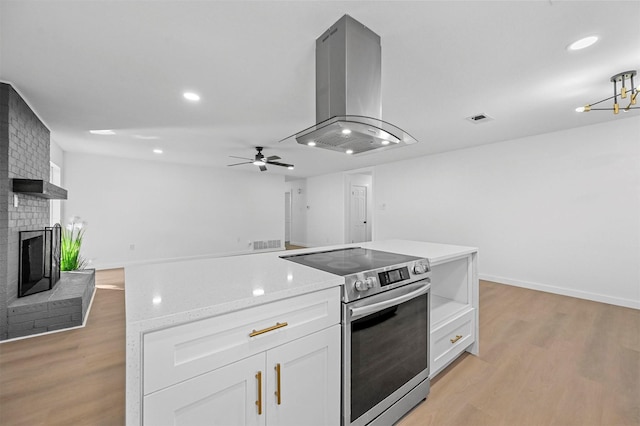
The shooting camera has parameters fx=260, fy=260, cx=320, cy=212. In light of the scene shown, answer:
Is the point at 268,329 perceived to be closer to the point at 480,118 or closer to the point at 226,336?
the point at 226,336

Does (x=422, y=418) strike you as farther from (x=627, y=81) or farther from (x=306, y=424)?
(x=627, y=81)

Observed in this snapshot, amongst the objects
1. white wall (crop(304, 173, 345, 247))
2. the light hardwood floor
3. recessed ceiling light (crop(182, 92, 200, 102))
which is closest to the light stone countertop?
the light hardwood floor

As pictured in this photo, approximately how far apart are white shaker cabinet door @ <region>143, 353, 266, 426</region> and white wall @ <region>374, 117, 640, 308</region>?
4.78 m

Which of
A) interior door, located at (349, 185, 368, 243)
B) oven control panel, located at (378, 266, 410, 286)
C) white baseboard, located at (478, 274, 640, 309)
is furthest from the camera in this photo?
interior door, located at (349, 185, 368, 243)

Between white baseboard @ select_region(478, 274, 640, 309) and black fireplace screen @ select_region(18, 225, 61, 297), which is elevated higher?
black fireplace screen @ select_region(18, 225, 61, 297)

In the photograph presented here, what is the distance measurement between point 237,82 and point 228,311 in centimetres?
220

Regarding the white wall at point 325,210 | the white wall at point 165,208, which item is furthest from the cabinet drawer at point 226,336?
the white wall at point 325,210

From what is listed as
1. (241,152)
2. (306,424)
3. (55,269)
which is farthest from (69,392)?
(241,152)

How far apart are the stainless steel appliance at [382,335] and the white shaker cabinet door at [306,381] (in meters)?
0.07

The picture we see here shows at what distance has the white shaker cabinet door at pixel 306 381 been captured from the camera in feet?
3.60

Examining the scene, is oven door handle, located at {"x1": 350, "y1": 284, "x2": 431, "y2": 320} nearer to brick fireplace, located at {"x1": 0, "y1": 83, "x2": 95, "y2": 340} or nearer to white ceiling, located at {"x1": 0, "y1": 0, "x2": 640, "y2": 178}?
white ceiling, located at {"x1": 0, "y1": 0, "x2": 640, "y2": 178}

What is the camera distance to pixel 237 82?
2434mm

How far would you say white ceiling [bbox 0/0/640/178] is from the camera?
156 cm

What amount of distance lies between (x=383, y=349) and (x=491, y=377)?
117 cm
